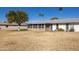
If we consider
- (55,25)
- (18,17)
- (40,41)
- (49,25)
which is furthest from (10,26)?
(55,25)

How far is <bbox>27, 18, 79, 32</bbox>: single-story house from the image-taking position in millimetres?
5605

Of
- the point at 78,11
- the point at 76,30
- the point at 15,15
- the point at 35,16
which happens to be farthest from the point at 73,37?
the point at 15,15

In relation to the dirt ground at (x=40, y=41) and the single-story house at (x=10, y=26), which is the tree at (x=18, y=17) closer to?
the single-story house at (x=10, y=26)

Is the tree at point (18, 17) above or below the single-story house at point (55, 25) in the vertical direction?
above

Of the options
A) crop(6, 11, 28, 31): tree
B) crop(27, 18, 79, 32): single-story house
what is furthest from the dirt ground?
crop(6, 11, 28, 31): tree

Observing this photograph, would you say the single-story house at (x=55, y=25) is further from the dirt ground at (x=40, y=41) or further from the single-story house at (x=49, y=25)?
the dirt ground at (x=40, y=41)

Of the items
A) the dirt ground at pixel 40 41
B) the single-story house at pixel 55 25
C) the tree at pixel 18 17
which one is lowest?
the dirt ground at pixel 40 41

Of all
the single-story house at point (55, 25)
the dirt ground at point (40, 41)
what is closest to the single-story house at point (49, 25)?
the single-story house at point (55, 25)

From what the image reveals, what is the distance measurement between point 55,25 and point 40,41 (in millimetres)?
447

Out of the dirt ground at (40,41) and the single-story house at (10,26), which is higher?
the single-story house at (10,26)

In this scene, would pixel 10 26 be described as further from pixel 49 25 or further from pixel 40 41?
pixel 49 25

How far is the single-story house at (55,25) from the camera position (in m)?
Answer: 5.61

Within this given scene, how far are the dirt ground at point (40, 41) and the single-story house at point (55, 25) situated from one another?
0.34 feet
